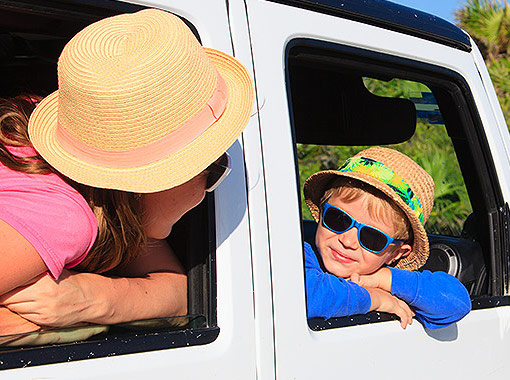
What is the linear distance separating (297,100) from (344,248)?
1.14 m

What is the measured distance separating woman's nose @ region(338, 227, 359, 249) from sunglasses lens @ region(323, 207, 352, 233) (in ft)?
0.05

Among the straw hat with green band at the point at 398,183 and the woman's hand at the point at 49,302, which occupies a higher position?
the straw hat with green band at the point at 398,183

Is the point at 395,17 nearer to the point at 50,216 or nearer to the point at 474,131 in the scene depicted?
the point at 474,131

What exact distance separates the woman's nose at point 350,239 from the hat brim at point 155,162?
721mm

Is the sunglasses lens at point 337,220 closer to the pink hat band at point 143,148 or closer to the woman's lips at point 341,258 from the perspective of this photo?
the woman's lips at point 341,258

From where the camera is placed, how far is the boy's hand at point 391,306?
6.57 ft

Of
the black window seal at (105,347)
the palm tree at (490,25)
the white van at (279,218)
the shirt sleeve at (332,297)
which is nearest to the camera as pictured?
the black window seal at (105,347)

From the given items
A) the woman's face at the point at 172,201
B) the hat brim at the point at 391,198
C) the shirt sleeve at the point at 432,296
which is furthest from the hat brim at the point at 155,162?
the shirt sleeve at the point at 432,296

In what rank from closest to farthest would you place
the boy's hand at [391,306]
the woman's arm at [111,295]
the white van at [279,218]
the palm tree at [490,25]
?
the woman's arm at [111,295], the white van at [279,218], the boy's hand at [391,306], the palm tree at [490,25]

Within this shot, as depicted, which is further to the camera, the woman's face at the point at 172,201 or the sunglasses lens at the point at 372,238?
the sunglasses lens at the point at 372,238

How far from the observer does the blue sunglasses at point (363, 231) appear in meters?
2.20

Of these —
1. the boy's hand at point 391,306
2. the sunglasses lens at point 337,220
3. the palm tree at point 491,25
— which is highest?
the palm tree at point 491,25

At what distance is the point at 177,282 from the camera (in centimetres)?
175

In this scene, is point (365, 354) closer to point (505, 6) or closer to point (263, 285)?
point (263, 285)
